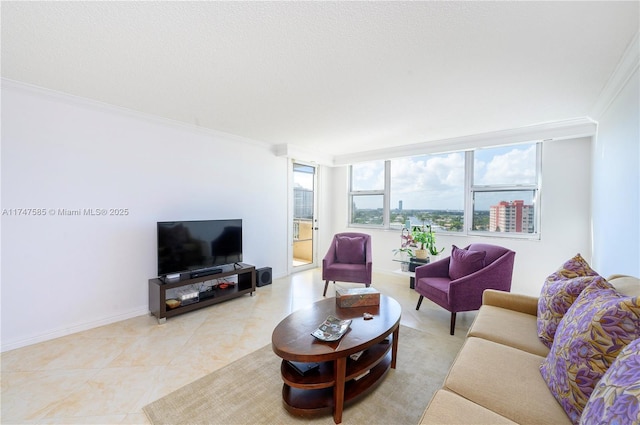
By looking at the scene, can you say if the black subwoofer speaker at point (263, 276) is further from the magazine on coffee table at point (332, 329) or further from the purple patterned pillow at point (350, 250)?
the magazine on coffee table at point (332, 329)

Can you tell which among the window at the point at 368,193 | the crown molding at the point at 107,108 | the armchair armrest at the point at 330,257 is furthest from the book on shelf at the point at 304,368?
the window at the point at 368,193

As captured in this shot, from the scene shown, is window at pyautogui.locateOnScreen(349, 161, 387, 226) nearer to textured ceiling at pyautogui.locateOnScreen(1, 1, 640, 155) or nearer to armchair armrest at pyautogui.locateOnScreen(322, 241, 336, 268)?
armchair armrest at pyautogui.locateOnScreen(322, 241, 336, 268)

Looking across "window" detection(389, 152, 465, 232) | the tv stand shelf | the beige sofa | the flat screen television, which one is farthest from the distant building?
the flat screen television

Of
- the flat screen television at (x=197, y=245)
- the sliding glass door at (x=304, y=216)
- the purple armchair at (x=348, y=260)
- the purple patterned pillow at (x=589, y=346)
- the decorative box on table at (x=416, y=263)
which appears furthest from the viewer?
the sliding glass door at (x=304, y=216)

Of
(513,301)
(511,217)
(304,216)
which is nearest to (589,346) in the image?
(513,301)

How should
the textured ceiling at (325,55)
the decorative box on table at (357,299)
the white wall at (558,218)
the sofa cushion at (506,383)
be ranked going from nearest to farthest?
the sofa cushion at (506,383), the textured ceiling at (325,55), the decorative box on table at (357,299), the white wall at (558,218)

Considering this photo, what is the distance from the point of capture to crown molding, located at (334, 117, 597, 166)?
10.7 ft

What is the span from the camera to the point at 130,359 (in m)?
2.26

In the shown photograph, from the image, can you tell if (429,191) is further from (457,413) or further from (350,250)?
(457,413)

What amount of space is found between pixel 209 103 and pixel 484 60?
2506mm

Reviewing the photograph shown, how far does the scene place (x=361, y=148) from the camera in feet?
15.9

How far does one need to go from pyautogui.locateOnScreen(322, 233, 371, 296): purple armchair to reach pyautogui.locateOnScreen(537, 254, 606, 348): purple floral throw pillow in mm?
2207

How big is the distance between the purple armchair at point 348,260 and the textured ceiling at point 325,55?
200cm

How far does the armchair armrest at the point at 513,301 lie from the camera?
2145 mm
